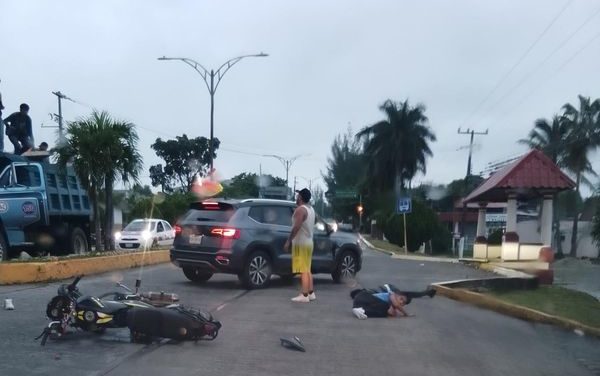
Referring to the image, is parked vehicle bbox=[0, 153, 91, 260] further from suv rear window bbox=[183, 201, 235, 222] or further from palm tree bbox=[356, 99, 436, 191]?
palm tree bbox=[356, 99, 436, 191]

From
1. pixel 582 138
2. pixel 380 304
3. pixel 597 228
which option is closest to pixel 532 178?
pixel 380 304

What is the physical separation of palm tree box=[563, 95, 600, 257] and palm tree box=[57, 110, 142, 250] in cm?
4049

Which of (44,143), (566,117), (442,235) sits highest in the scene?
(566,117)

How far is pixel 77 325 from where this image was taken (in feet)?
24.0

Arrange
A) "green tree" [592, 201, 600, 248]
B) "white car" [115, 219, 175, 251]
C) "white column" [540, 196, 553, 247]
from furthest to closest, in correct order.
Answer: "green tree" [592, 201, 600, 248] → "white car" [115, 219, 175, 251] → "white column" [540, 196, 553, 247]

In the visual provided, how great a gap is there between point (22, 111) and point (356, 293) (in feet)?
37.1

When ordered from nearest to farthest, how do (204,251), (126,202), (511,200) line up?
1. (204,251)
2. (511,200)
3. (126,202)

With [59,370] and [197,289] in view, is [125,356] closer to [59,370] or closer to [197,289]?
[59,370]

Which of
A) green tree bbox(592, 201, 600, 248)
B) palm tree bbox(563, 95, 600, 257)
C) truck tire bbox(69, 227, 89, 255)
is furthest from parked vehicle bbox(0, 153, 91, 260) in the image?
palm tree bbox(563, 95, 600, 257)

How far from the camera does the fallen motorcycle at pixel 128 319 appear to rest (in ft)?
23.2

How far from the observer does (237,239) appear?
39.4ft

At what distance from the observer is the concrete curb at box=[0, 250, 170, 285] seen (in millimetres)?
11961

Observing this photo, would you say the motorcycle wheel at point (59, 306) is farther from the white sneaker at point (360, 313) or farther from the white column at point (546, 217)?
the white column at point (546, 217)

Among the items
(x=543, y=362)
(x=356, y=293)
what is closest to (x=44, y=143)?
(x=356, y=293)
